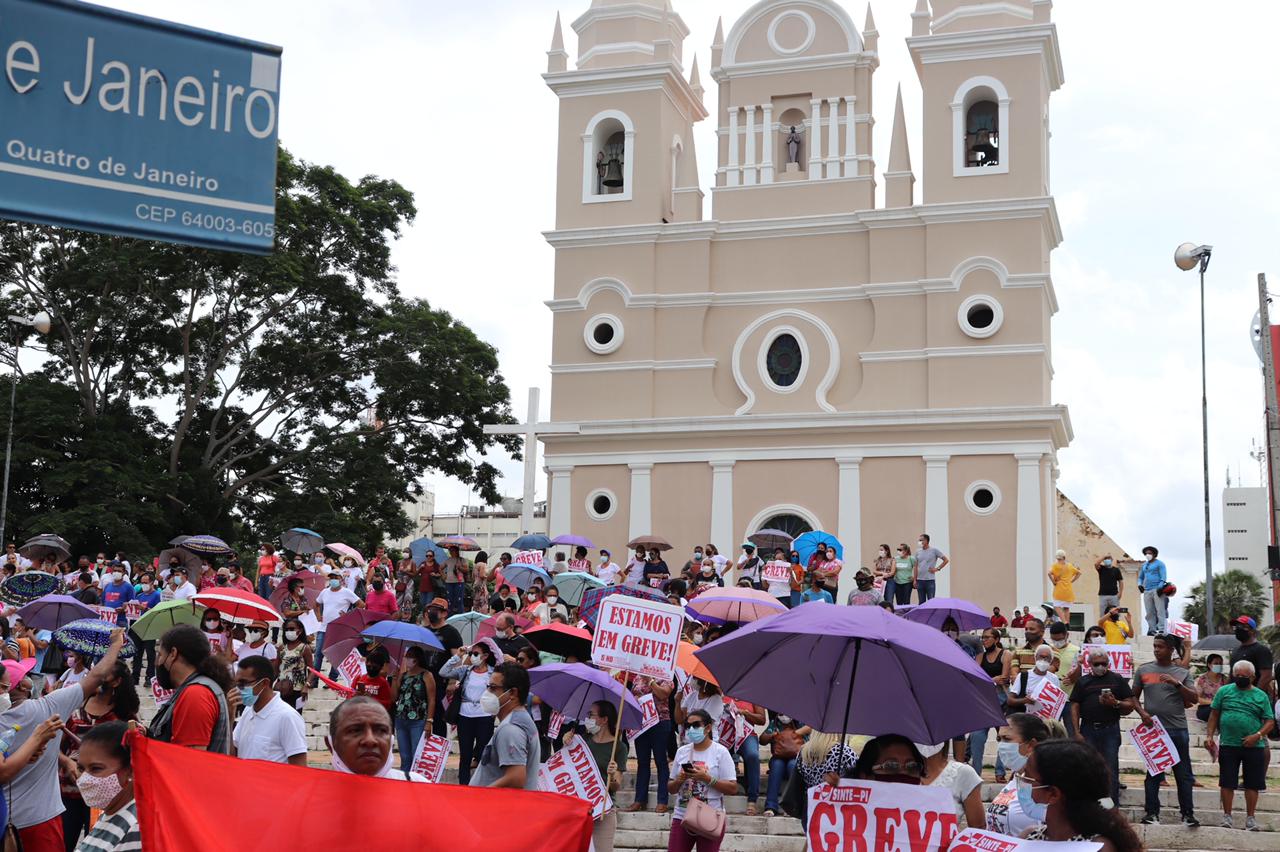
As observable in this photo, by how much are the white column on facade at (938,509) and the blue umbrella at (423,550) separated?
402 inches

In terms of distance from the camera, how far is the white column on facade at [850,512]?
31.2 m

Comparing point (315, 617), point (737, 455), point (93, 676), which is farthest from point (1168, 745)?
point (737, 455)

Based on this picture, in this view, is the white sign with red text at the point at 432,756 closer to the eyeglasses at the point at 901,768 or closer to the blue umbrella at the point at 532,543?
the eyeglasses at the point at 901,768

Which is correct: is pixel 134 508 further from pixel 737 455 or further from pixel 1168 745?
pixel 1168 745

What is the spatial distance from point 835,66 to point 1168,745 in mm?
22887

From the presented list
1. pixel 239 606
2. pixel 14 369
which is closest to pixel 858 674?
pixel 239 606

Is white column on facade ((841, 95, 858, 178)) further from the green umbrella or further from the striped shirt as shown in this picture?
the striped shirt

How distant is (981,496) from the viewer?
1218 inches

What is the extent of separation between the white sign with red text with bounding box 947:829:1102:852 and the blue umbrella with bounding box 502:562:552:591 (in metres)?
16.9

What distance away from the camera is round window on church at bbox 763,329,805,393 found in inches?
1303

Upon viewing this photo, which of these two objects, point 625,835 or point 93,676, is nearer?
point 93,676

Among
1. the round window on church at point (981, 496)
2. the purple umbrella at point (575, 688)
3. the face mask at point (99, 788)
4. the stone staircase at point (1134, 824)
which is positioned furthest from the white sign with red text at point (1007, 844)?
the round window on church at point (981, 496)

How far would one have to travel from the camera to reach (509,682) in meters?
9.35

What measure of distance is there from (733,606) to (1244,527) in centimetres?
6723
